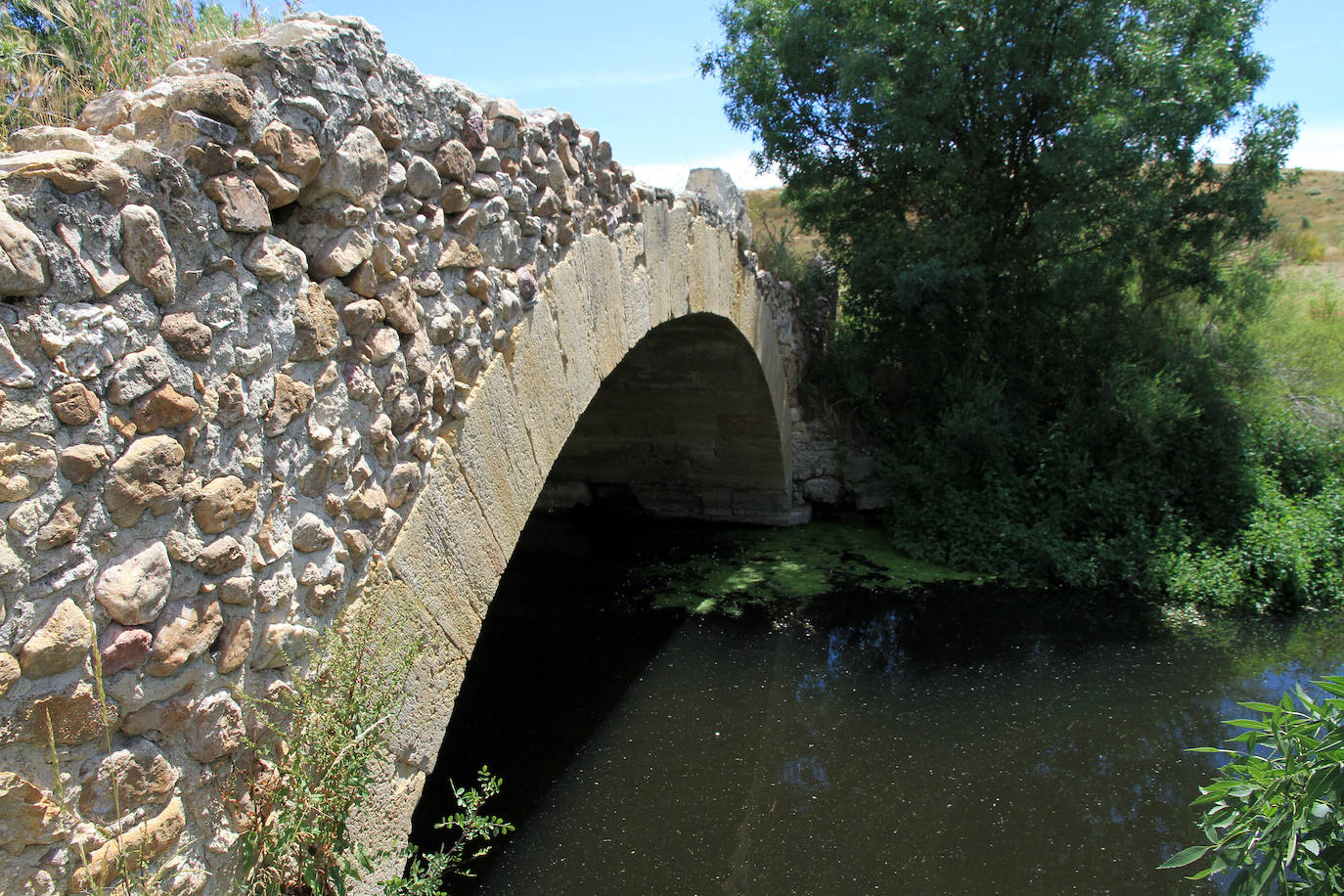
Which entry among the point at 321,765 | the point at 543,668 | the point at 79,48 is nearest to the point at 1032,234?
the point at 543,668

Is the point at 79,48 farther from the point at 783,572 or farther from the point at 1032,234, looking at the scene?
the point at 1032,234

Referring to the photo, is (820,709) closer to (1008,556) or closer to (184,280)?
(1008,556)

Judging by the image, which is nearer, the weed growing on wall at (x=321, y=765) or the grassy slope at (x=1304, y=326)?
the weed growing on wall at (x=321, y=765)

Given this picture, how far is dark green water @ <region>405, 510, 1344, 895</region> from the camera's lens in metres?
3.96

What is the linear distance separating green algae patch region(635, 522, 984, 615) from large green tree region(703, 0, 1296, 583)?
0.48 meters

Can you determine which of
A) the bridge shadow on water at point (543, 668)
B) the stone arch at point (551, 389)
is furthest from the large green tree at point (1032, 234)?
the bridge shadow on water at point (543, 668)

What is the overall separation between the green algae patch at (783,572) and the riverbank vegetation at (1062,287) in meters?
0.36

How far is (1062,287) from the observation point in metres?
8.44

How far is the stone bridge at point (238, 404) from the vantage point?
1.56 m

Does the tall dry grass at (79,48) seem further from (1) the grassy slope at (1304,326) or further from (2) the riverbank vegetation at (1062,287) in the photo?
(1) the grassy slope at (1304,326)

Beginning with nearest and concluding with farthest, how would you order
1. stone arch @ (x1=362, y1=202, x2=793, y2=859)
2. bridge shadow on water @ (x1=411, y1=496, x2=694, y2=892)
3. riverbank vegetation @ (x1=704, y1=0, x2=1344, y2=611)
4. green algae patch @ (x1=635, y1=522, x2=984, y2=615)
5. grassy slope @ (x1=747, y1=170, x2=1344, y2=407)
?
stone arch @ (x1=362, y1=202, x2=793, y2=859), bridge shadow on water @ (x1=411, y1=496, x2=694, y2=892), green algae patch @ (x1=635, y1=522, x2=984, y2=615), riverbank vegetation @ (x1=704, y1=0, x2=1344, y2=611), grassy slope @ (x1=747, y1=170, x2=1344, y2=407)

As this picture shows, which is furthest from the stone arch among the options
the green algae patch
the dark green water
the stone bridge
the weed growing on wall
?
the dark green water

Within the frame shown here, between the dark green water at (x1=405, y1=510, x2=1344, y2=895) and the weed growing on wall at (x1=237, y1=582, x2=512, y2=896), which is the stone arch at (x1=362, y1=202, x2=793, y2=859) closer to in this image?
the weed growing on wall at (x1=237, y1=582, x2=512, y2=896)

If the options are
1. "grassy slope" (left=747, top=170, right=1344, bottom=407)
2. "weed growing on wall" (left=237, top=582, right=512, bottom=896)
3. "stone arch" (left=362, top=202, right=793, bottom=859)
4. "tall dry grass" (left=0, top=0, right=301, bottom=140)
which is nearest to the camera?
"weed growing on wall" (left=237, top=582, right=512, bottom=896)
